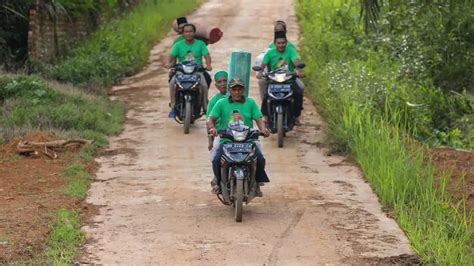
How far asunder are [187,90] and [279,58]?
1.48 m

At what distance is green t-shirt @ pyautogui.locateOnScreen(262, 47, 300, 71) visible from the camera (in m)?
13.6

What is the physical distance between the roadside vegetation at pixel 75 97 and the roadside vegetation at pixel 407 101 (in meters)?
3.22

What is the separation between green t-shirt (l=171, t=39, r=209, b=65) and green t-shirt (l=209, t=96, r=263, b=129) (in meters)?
4.61

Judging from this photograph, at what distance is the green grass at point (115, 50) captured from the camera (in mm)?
19078

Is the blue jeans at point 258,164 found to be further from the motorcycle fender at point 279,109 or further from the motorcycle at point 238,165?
the motorcycle fender at point 279,109

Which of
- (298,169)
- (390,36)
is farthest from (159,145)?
(390,36)

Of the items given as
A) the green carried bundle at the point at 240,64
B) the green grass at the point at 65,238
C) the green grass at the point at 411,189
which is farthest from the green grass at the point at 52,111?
the green grass at the point at 65,238

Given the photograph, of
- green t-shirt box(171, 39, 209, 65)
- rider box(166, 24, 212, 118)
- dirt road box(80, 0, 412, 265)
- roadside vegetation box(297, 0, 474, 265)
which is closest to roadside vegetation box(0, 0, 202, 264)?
dirt road box(80, 0, 412, 265)

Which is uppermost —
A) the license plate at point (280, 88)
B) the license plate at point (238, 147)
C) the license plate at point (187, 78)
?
the license plate at point (238, 147)

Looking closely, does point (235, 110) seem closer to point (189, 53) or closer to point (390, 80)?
point (189, 53)

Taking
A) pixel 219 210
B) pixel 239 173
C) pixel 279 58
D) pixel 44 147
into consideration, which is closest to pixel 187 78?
pixel 279 58

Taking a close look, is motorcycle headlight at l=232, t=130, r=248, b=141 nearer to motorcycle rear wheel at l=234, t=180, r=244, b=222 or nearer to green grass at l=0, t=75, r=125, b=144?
motorcycle rear wheel at l=234, t=180, r=244, b=222

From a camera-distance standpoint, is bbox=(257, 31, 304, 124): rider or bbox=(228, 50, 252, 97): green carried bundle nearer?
bbox=(257, 31, 304, 124): rider

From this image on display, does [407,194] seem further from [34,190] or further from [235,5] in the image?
[235,5]
